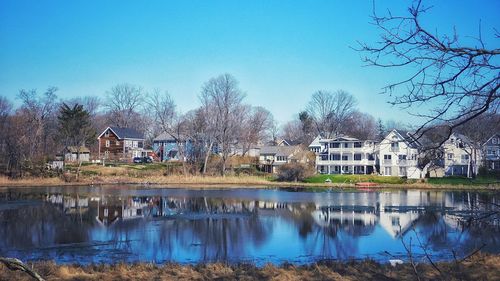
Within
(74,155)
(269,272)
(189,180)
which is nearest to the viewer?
(269,272)

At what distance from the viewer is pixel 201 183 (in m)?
61.2

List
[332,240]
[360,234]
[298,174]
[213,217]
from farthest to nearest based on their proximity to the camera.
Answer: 1. [298,174]
2. [213,217]
3. [360,234]
4. [332,240]

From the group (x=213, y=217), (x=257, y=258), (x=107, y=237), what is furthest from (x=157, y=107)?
(x=257, y=258)

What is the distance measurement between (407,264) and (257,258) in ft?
17.8

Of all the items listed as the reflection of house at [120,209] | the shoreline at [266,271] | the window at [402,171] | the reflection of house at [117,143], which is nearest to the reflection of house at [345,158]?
the window at [402,171]

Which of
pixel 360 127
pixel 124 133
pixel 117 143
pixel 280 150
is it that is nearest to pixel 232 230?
pixel 280 150

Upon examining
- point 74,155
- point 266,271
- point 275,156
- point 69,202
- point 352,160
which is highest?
point 275,156

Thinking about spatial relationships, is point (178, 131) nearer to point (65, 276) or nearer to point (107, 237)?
point (107, 237)

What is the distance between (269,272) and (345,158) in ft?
216

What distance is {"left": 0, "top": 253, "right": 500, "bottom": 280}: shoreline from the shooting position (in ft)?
40.6

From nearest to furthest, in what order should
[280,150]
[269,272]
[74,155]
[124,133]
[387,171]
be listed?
[269,272] < [387,171] < [74,155] < [280,150] < [124,133]

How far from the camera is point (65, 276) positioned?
40.4ft

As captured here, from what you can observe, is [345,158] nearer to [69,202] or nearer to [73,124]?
[73,124]

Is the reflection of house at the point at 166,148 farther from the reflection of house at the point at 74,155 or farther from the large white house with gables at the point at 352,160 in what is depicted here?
the large white house with gables at the point at 352,160
